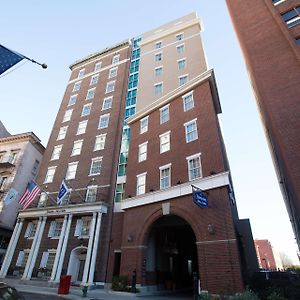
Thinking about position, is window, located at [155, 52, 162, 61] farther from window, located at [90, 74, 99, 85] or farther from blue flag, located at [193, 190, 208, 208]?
blue flag, located at [193, 190, 208, 208]

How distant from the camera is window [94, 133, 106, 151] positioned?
30200 millimetres

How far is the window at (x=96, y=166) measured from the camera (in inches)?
1110

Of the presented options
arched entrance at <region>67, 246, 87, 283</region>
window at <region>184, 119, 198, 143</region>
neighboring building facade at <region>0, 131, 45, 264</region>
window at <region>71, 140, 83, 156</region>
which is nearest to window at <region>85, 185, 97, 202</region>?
arched entrance at <region>67, 246, 87, 283</region>

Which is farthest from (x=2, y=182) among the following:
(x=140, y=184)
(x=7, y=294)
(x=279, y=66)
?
(x=279, y=66)

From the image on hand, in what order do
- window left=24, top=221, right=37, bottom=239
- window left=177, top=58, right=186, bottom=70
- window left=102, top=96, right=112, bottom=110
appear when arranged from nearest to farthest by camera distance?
window left=24, top=221, right=37, bottom=239 → window left=177, top=58, right=186, bottom=70 → window left=102, top=96, right=112, bottom=110

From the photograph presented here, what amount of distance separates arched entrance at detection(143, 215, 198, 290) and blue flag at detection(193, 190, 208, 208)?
227 inches

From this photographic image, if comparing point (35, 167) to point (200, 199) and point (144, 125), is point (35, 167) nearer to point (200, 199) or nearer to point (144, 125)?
point (144, 125)

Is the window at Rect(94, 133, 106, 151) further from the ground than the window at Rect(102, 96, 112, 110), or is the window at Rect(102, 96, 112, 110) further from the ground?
the window at Rect(102, 96, 112, 110)

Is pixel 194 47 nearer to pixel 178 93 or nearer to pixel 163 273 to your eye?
pixel 178 93

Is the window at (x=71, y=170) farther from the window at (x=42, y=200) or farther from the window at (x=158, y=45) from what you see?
the window at (x=158, y=45)

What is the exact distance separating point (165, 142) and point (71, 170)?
47.7 ft

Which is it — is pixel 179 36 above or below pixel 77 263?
above

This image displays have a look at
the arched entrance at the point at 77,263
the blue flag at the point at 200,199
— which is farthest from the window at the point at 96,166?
the blue flag at the point at 200,199

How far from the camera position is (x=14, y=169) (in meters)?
34.4
